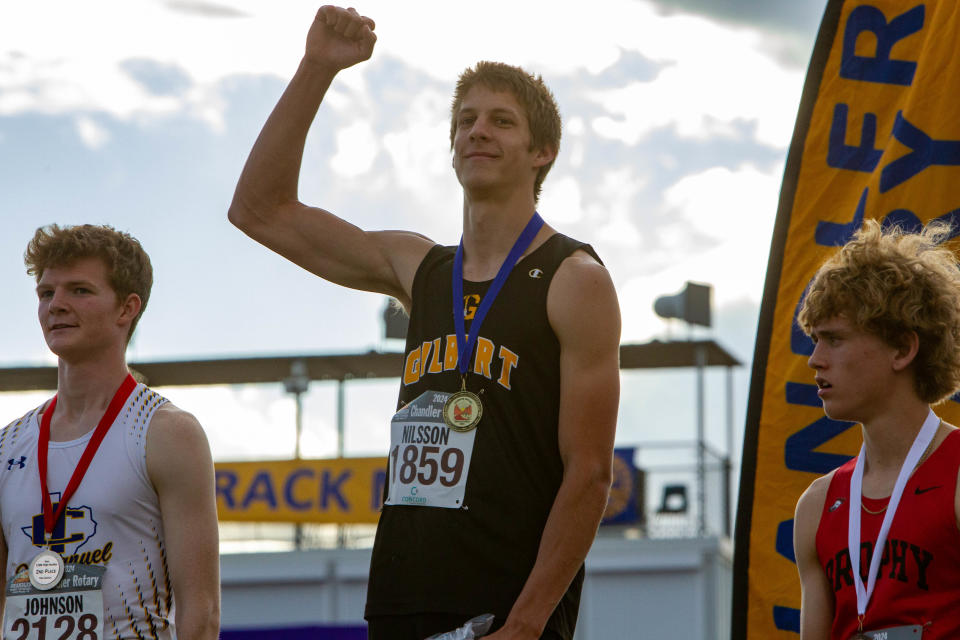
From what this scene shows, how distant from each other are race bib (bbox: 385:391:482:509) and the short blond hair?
3.21 ft

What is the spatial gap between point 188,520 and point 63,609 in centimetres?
39

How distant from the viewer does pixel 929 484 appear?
121 inches

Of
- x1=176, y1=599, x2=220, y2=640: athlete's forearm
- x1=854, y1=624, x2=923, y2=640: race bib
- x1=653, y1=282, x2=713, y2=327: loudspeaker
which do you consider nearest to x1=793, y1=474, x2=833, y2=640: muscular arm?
x1=854, y1=624, x2=923, y2=640: race bib

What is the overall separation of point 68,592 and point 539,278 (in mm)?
1478

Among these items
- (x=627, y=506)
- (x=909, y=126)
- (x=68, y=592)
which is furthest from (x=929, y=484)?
(x=627, y=506)

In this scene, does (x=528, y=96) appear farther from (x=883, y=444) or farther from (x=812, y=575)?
(x=812, y=575)

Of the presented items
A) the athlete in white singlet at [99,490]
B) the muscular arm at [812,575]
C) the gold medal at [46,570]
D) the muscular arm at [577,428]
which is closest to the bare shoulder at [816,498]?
the muscular arm at [812,575]

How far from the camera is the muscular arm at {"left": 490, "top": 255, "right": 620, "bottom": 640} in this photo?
3020 mm

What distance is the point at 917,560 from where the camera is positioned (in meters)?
3.02

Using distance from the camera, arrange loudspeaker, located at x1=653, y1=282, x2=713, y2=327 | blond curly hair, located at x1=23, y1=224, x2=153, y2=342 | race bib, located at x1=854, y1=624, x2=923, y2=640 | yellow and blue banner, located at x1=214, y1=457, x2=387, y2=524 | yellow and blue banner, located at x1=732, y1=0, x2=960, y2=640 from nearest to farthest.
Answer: race bib, located at x1=854, y1=624, x2=923, y2=640 → blond curly hair, located at x1=23, y1=224, x2=153, y2=342 → yellow and blue banner, located at x1=732, y1=0, x2=960, y2=640 → yellow and blue banner, located at x1=214, y1=457, x2=387, y2=524 → loudspeaker, located at x1=653, y1=282, x2=713, y2=327

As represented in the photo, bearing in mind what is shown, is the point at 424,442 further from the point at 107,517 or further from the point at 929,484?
the point at 929,484

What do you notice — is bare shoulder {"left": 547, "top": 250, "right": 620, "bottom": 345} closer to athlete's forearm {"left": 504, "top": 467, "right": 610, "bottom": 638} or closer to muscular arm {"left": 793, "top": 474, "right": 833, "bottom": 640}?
athlete's forearm {"left": 504, "top": 467, "right": 610, "bottom": 638}

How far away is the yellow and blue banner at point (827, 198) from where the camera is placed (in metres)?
4.50

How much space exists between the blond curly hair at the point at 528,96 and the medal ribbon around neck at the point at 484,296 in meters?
0.18
